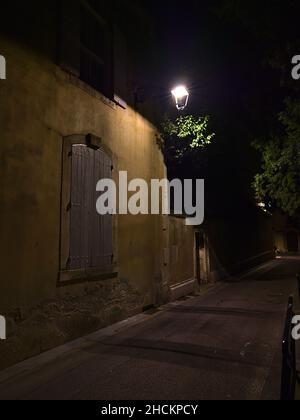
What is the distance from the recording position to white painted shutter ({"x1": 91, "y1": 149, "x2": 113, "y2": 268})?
7.37 metres

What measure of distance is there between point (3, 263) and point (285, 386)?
4.03 meters

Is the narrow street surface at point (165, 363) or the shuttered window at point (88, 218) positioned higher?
the shuttered window at point (88, 218)

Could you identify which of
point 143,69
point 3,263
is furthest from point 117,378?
point 143,69

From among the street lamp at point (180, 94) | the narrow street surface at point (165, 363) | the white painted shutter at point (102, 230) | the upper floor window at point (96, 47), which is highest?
the upper floor window at point (96, 47)

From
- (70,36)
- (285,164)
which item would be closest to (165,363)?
(70,36)

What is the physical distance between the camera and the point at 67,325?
647 cm

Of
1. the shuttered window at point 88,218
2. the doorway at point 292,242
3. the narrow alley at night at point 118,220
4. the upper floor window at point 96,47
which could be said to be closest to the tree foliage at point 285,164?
the narrow alley at night at point 118,220

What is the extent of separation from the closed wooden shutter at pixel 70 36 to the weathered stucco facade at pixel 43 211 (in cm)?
22

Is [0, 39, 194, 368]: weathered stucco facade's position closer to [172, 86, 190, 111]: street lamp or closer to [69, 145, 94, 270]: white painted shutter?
[69, 145, 94, 270]: white painted shutter

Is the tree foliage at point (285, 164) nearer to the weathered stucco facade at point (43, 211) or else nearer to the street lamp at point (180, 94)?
the street lamp at point (180, 94)

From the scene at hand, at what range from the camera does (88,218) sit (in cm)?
720

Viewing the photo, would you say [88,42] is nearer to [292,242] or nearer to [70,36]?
[70,36]

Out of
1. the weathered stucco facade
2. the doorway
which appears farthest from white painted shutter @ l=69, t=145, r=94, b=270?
the doorway

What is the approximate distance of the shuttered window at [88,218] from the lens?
680 centimetres
